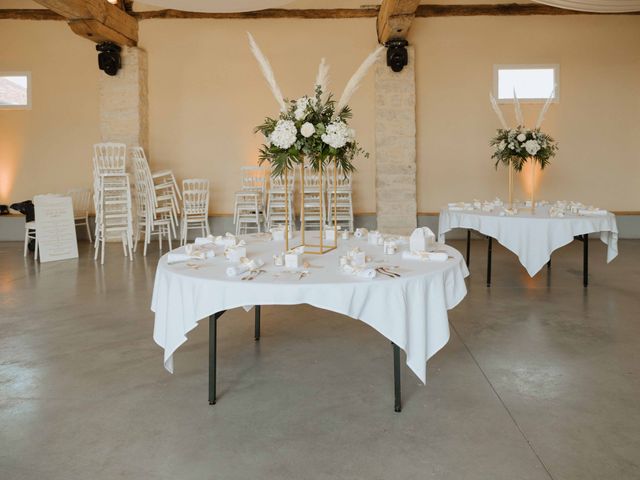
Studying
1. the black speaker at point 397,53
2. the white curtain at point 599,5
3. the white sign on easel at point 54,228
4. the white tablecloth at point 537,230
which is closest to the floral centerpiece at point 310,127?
the white tablecloth at point 537,230

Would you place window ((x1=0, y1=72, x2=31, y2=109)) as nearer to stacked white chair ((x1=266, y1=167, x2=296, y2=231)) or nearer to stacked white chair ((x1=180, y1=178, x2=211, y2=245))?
stacked white chair ((x1=180, y1=178, x2=211, y2=245))

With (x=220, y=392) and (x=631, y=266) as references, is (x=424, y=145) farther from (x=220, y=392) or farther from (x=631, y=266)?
(x=220, y=392)

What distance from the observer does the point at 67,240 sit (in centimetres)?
657

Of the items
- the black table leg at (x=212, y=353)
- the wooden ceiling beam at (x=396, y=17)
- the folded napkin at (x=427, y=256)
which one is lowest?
the black table leg at (x=212, y=353)

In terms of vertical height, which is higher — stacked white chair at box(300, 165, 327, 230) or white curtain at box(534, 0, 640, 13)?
white curtain at box(534, 0, 640, 13)

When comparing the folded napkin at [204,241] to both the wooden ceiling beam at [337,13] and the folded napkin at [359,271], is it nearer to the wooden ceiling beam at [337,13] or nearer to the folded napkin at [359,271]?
the folded napkin at [359,271]

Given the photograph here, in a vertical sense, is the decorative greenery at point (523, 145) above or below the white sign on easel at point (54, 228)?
above

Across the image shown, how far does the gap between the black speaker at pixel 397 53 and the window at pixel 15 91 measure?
5.51 metres

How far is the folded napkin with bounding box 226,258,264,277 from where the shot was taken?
7.16ft

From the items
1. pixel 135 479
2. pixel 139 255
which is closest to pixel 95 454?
pixel 135 479

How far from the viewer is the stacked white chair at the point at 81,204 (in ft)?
25.8

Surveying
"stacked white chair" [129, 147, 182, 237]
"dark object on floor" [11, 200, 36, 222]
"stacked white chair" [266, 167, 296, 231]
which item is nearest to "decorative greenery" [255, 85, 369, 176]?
A: "stacked white chair" [129, 147, 182, 237]

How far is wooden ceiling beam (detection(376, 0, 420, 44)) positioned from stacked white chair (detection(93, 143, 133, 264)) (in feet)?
12.6

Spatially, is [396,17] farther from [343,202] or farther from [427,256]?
[427,256]
